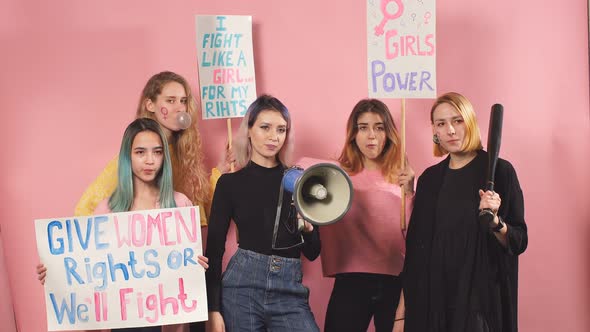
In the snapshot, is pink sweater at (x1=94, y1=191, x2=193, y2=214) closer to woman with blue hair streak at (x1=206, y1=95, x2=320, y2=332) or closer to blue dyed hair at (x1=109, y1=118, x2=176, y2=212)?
blue dyed hair at (x1=109, y1=118, x2=176, y2=212)

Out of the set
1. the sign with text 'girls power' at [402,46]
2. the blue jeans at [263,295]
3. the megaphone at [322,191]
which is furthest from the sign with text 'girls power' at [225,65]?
the blue jeans at [263,295]

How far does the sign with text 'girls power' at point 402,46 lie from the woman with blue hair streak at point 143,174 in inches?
40.2

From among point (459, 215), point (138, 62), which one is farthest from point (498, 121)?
point (138, 62)

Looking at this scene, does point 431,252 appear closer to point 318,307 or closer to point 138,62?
point 318,307

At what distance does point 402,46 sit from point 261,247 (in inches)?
45.6

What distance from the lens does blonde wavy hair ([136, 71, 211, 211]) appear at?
292 centimetres

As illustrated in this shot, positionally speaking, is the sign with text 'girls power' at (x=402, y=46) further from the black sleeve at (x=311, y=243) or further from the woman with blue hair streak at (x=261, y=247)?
the black sleeve at (x=311, y=243)

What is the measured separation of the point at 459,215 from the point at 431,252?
7.4 inches

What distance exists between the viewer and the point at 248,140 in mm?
2607

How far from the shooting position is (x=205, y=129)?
133 inches

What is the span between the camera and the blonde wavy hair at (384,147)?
2.91 meters

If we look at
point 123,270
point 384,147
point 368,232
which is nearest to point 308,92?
point 384,147

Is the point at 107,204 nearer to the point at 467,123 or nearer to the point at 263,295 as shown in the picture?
the point at 263,295

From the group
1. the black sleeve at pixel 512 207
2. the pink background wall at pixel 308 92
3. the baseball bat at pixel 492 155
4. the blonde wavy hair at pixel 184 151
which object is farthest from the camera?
the pink background wall at pixel 308 92
